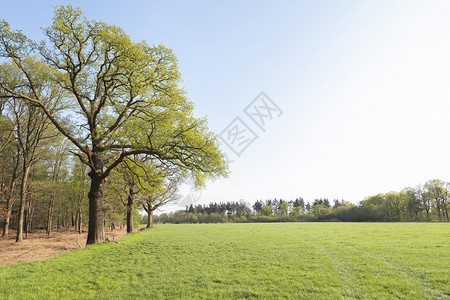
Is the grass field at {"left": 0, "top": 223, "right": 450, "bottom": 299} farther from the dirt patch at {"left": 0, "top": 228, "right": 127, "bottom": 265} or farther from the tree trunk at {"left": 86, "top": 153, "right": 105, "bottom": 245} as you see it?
the tree trunk at {"left": 86, "top": 153, "right": 105, "bottom": 245}

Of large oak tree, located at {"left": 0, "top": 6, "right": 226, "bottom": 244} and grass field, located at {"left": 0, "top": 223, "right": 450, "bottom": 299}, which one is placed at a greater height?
large oak tree, located at {"left": 0, "top": 6, "right": 226, "bottom": 244}

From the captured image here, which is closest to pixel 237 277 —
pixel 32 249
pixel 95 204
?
pixel 95 204

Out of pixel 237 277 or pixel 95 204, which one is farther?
pixel 95 204

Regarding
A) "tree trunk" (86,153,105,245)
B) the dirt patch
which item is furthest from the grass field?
"tree trunk" (86,153,105,245)

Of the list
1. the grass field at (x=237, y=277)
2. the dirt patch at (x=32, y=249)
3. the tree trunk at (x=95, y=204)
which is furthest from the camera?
the tree trunk at (x=95, y=204)

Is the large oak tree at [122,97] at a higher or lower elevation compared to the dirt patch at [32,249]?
higher

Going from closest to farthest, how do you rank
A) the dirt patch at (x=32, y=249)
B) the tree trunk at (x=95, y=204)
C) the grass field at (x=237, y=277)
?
1. the grass field at (x=237, y=277)
2. the dirt patch at (x=32, y=249)
3. the tree trunk at (x=95, y=204)

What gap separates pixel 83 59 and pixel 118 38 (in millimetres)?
3253

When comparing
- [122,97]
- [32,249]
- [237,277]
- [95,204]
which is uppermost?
[122,97]

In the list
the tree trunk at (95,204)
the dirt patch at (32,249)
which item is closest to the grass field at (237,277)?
the dirt patch at (32,249)

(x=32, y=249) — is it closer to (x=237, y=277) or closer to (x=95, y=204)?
(x=95, y=204)

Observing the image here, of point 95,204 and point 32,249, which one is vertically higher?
point 95,204

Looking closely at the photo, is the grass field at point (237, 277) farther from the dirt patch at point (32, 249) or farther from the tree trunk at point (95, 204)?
the tree trunk at point (95, 204)

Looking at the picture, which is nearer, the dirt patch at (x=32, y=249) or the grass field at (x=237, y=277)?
the grass field at (x=237, y=277)
